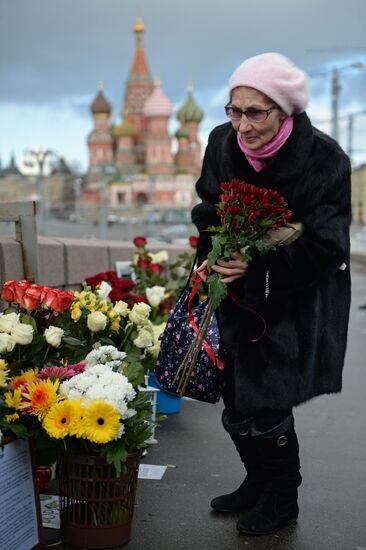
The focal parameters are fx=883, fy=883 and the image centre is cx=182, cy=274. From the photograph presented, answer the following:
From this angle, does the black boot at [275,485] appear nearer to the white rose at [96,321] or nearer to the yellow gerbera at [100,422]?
the yellow gerbera at [100,422]

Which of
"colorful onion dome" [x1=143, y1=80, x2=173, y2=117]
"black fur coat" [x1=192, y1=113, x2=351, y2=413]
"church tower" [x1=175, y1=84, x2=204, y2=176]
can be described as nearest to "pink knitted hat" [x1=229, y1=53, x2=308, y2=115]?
"black fur coat" [x1=192, y1=113, x2=351, y2=413]

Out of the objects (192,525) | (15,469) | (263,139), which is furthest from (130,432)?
(263,139)

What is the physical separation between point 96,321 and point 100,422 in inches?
40.3

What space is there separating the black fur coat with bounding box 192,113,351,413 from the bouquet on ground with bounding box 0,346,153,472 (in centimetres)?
45

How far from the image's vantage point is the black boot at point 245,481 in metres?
3.59

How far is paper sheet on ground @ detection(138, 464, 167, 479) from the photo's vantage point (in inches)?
174

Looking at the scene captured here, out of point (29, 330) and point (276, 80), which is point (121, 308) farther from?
point (276, 80)

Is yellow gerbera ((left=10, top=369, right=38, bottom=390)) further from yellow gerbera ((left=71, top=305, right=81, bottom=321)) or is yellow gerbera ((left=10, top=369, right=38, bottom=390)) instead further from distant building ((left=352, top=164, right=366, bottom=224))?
distant building ((left=352, top=164, right=366, bottom=224))

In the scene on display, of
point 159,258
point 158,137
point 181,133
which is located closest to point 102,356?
point 159,258

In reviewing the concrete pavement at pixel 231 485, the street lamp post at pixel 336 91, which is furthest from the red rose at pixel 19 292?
the street lamp post at pixel 336 91

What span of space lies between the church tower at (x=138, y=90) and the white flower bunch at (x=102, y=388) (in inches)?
3389

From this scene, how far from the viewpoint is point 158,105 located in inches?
3351

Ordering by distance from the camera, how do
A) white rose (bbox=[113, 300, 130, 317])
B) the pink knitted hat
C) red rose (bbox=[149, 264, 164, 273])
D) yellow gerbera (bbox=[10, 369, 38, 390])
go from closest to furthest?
1. the pink knitted hat
2. yellow gerbera (bbox=[10, 369, 38, 390])
3. white rose (bbox=[113, 300, 130, 317])
4. red rose (bbox=[149, 264, 164, 273])

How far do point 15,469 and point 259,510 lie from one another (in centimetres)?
106
